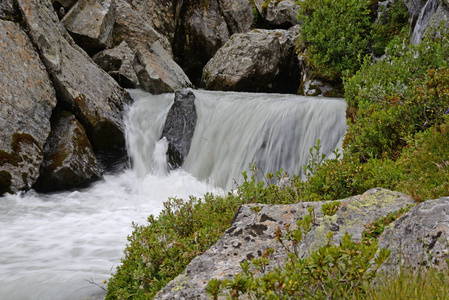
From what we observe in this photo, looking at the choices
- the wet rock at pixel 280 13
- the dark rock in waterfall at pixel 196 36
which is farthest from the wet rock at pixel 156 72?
the wet rock at pixel 280 13

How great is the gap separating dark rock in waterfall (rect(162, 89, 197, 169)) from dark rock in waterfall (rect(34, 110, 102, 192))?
8.92ft

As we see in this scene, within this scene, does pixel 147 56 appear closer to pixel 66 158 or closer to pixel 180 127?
pixel 180 127

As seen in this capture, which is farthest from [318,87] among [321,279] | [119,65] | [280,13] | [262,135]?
[321,279]

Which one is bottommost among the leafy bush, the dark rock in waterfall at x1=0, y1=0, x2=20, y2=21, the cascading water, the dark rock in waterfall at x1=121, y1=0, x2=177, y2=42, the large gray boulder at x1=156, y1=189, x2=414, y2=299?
the cascading water

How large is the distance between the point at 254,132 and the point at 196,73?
12.6 metres

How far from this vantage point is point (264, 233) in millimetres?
3355

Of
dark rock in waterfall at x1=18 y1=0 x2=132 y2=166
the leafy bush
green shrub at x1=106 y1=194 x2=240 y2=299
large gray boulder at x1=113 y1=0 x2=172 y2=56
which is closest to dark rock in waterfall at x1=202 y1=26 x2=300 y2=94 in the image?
large gray boulder at x1=113 y1=0 x2=172 y2=56

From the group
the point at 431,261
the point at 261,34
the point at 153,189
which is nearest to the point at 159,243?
the point at 431,261

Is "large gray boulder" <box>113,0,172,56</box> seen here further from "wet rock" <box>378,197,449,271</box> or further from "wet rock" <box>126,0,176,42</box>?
"wet rock" <box>378,197,449,271</box>

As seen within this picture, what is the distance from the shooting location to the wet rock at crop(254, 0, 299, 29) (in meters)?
22.1

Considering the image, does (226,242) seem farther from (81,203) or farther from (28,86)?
(28,86)

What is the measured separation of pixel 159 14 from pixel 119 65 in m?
7.70

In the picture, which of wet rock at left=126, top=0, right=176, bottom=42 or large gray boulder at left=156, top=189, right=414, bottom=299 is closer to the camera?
large gray boulder at left=156, top=189, right=414, bottom=299

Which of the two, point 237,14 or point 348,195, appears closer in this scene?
point 348,195
